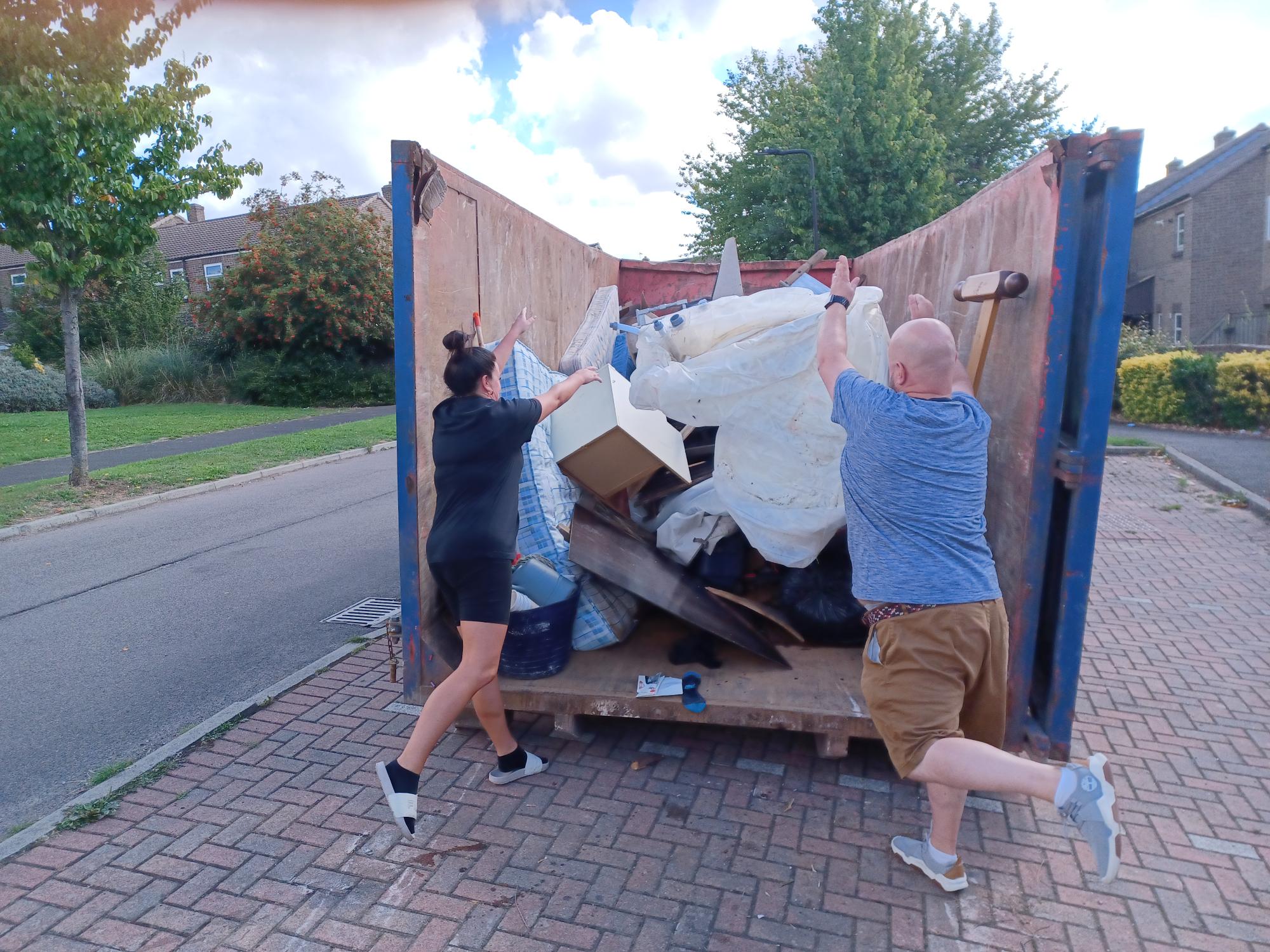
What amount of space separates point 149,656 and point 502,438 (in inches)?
130

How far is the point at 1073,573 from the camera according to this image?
304cm

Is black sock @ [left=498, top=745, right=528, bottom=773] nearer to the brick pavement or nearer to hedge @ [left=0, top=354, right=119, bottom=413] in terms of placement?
the brick pavement

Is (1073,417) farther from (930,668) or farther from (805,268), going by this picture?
(805,268)

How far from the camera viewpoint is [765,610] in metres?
3.74

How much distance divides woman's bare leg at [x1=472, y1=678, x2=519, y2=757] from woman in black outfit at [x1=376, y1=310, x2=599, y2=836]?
0.11m

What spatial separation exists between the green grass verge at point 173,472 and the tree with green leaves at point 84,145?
1.72 feet

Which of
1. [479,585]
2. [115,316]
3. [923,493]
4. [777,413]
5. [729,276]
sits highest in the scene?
[115,316]

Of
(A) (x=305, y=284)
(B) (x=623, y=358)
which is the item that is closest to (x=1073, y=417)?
(B) (x=623, y=358)

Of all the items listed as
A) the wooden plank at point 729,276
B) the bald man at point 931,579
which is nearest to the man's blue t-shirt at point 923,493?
the bald man at point 931,579

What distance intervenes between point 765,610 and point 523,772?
121 centimetres

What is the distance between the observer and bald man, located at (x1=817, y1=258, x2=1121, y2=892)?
8.55 feet

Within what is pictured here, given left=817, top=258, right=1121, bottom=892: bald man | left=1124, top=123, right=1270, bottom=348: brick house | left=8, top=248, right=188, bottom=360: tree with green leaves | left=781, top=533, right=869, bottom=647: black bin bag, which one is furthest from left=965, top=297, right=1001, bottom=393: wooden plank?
left=1124, top=123, right=1270, bottom=348: brick house

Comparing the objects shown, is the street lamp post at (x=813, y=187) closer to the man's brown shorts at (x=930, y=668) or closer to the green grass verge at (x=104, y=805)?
the man's brown shorts at (x=930, y=668)

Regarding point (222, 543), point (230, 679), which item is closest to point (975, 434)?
point (230, 679)
